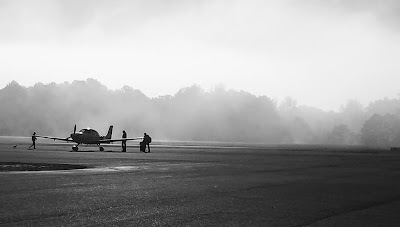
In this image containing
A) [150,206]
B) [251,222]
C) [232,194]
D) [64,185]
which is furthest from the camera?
[64,185]

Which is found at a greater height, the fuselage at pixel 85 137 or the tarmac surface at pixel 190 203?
the fuselage at pixel 85 137

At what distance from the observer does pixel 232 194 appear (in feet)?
41.1

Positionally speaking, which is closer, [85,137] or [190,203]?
[190,203]

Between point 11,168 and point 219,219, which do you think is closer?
point 219,219

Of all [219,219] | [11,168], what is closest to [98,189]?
[219,219]

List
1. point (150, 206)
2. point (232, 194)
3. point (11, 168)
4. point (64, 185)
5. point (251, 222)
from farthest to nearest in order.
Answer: point (11, 168), point (64, 185), point (232, 194), point (150, 206), point (251, 222)

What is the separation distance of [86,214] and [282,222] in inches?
151

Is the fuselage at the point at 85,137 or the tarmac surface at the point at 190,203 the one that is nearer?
the tarmac surface at the point at 190,203

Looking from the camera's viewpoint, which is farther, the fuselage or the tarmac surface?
the fuselage

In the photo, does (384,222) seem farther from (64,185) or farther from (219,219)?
(64,185)

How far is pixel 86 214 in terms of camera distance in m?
8.70

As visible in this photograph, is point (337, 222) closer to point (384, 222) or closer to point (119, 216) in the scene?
point (384, 222)

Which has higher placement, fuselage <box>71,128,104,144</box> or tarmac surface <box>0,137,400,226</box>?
fuselage <box>71,128,104,144</box>

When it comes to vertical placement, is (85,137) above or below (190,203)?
above
